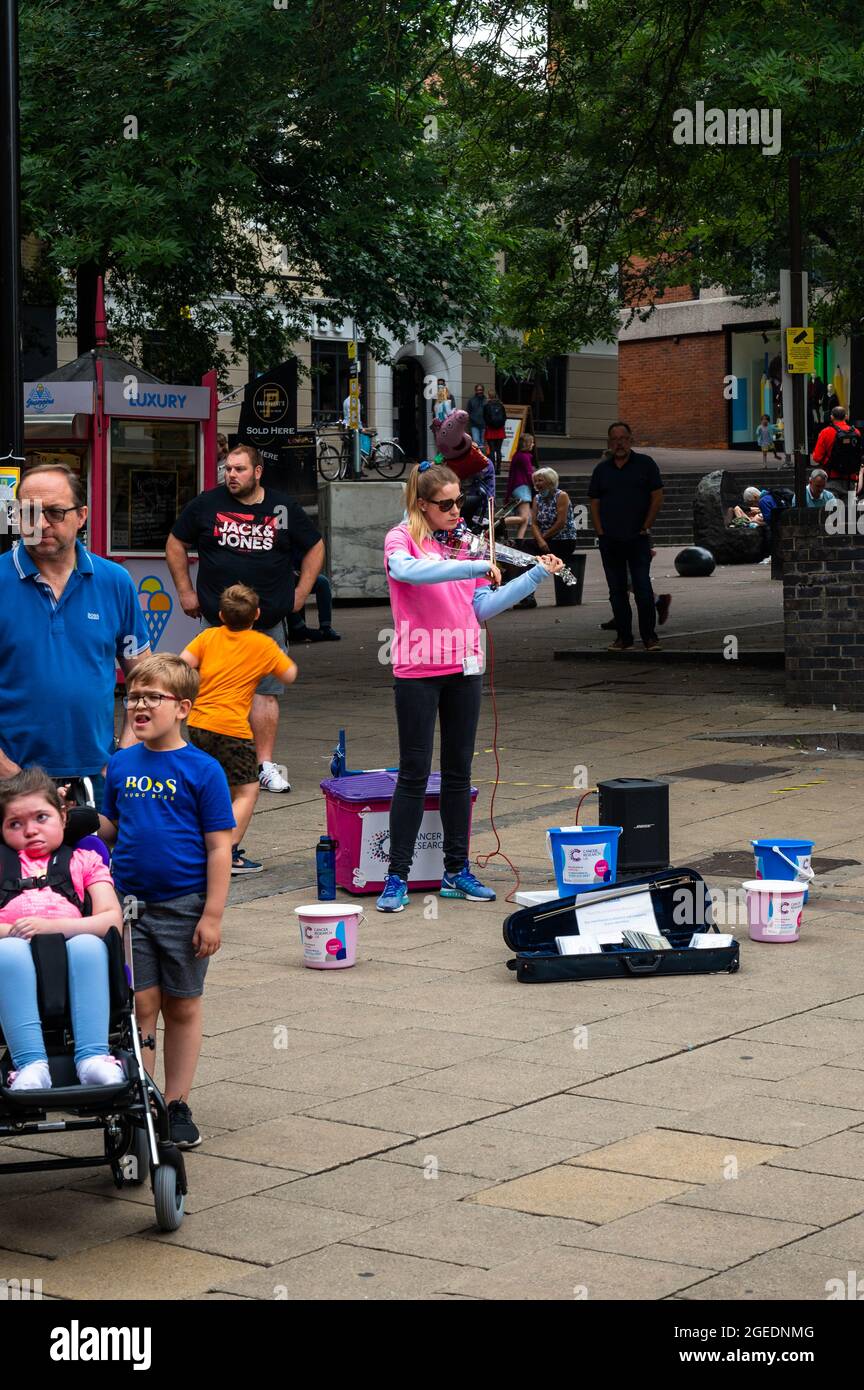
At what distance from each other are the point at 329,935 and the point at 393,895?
1.14 meters

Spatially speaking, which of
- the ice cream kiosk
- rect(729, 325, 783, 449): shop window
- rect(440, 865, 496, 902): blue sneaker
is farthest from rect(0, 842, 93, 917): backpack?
rect(729, 325, 783, 449): shop window

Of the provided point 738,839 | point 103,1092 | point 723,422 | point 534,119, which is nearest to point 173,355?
point 534,119

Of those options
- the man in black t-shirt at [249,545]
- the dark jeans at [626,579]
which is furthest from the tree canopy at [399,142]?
the man in black t-shirt at [249,545]

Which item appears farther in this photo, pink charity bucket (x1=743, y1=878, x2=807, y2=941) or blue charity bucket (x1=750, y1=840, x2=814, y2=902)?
blue charity bucket (x1=750, y1=840, x2=814, y2=902)

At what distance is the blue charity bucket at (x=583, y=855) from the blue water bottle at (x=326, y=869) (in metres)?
1.09

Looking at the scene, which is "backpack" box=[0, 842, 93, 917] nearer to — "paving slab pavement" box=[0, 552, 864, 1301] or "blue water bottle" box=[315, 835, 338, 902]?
"paving slab pavement" box=[0, 552, 864, 1301]

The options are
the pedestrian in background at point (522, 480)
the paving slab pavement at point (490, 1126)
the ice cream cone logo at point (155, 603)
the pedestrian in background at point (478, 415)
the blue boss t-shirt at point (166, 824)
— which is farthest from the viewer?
the pedestrian in background at point (478, 415)

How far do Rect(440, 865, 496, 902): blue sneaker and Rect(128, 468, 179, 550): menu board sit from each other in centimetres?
795

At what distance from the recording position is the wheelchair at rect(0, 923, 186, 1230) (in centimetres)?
474

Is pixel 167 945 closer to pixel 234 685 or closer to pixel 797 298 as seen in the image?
pixel 234 685

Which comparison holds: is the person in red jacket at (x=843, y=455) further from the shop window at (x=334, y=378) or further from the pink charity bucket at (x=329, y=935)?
the shop window at (x=334, y=378)

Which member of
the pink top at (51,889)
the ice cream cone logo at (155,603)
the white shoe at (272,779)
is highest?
the ice cream cone logo at (155,603)

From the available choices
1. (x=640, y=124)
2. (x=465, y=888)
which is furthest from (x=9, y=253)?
(x=640, y=124)

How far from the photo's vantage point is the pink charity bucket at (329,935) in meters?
7.52
